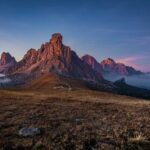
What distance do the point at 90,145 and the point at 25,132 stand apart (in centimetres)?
500

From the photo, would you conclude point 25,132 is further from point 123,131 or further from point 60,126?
point 123,131

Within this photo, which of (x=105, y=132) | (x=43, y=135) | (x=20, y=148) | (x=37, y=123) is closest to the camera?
(x=20, y=148)

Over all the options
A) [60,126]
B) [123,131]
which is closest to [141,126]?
[123,131]

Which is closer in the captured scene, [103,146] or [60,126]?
[103,146]

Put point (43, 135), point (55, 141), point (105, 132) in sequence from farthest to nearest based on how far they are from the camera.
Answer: point (105, 132) < point (43, 135) < point (55, 141)

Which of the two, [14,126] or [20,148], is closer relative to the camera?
[20,148]

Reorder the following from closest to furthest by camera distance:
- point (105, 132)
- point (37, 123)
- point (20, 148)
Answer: point (20, 148)
point (105, 132)
point (37, 123)

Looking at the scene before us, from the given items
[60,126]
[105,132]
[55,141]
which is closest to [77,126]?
[60,126]

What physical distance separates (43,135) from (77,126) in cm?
383

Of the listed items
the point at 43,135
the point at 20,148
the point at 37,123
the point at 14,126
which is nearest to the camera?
the point at 20,148

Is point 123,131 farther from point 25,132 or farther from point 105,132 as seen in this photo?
point 25,132

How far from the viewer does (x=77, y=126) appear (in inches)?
746

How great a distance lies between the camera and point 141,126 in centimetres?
1948

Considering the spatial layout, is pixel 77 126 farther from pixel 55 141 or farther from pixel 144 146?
pixel 144 146
